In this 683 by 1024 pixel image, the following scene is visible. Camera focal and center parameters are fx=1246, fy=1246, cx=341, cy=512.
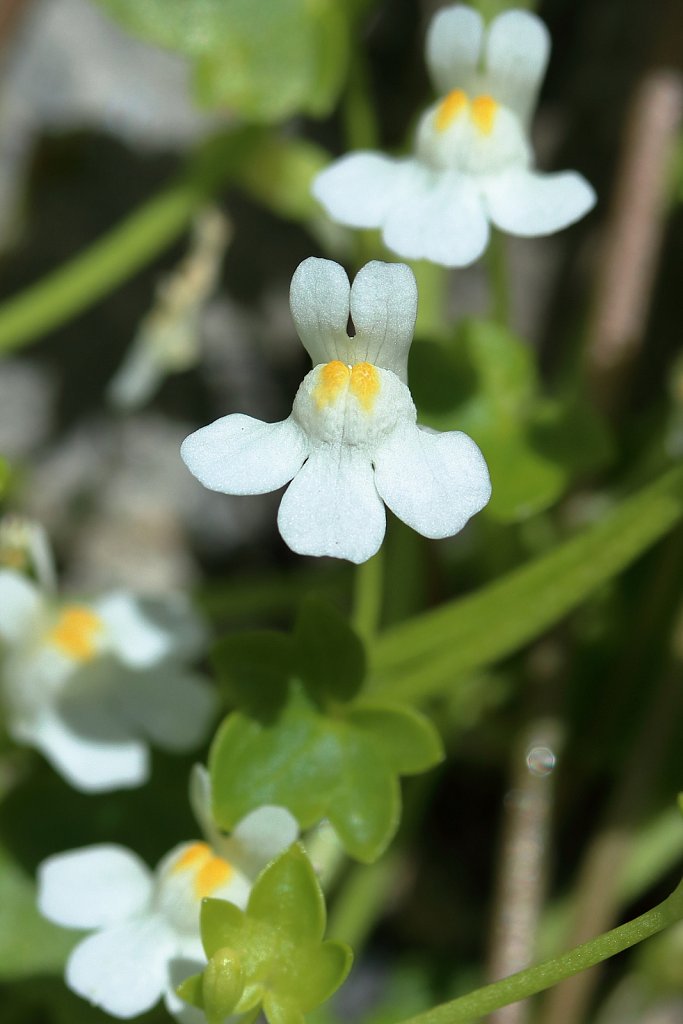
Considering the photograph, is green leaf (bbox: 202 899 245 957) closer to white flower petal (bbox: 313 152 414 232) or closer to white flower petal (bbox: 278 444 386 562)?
white flower petal (bbox: 278 444 386 562)

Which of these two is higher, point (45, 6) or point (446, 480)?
point (45, 6)

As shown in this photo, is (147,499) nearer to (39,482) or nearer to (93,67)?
(39,482)

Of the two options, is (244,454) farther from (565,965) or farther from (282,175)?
(282,175)

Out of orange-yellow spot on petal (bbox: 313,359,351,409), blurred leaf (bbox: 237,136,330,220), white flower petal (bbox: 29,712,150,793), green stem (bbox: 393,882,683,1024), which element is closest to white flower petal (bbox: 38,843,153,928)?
white flower petal (bbox: 29,712,150,793)

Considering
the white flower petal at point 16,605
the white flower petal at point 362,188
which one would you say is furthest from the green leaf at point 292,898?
the white flower petal at point 362,188

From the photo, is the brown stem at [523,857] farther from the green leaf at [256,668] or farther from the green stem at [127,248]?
the green stem at [127,248]

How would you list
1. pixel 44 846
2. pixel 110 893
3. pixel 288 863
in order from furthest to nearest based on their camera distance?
pixel 44 846, pixel 110 893, pixel 288 863

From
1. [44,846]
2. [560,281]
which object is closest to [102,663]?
[44,846]
